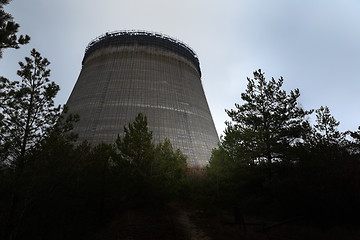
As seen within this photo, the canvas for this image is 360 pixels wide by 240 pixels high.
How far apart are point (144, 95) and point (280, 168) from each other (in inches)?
491

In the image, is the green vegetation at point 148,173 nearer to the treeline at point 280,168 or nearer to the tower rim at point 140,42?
the treeline at point 280,168

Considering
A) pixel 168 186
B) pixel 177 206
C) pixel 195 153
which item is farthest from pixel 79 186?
pixel 195 153

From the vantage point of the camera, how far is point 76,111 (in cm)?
2000

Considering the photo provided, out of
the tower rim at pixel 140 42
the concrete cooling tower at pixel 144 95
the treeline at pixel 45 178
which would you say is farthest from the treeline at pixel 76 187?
the tower rim at pixel 140 42

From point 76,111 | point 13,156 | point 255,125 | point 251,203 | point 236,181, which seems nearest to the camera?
point 13,156

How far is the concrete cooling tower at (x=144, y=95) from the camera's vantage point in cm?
1872

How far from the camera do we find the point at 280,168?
11625 mm

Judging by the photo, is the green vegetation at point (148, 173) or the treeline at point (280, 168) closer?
the green vegetation at point (148, 173)

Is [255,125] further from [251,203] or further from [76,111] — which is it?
[76,111]

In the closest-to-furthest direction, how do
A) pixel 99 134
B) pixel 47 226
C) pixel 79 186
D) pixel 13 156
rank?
pixel 13 156, pixel 47 226, pixel 79 186, pixel 99 134

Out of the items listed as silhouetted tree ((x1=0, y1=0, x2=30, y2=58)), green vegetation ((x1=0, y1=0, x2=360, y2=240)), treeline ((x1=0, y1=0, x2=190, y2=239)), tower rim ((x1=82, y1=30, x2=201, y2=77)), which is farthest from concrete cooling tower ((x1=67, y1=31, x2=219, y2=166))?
silhouetted tree ((x1=0, y1=0, x2=30, y2=58))

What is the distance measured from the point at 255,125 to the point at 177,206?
6051 mm

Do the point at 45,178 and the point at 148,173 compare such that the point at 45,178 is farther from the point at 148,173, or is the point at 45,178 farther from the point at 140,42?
the point at 140,42

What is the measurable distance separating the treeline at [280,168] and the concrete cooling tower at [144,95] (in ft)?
21.3
